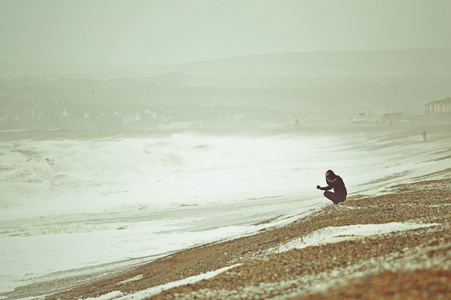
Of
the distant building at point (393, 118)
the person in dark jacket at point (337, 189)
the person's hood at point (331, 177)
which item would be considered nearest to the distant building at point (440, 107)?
the distant building at point (393, 118)

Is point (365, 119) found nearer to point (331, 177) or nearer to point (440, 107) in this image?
point (440, 107)

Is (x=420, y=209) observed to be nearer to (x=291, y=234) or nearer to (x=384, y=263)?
(x=291, y=234)

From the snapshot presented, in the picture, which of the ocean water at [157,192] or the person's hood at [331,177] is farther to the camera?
the ocean water at [157,192]

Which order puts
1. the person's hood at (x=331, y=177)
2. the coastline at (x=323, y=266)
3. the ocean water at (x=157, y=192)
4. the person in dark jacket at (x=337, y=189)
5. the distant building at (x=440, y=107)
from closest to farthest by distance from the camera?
the coastline at (x=323, y=266)
the person's hood at (x=331, y=177)
the person in dark jacket at (x=337, y=189)
the ocean water at (x=157, y=192)
the distant building at (x=440, y=107)

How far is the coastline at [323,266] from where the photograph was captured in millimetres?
4838

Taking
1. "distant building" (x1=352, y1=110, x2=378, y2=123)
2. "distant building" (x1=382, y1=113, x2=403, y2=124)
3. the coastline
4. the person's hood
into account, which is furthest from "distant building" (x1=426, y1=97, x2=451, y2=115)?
the coastline

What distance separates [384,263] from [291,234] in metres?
5.72

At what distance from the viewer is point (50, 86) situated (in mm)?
156375

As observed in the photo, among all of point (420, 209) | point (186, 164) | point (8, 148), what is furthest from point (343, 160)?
point (8, 148)

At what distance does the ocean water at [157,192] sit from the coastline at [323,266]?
10.3ft

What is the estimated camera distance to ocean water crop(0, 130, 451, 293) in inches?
666

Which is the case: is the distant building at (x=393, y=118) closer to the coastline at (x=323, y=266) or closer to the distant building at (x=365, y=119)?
the distant building at (x=365, y=119)

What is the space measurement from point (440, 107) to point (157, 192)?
61.6m

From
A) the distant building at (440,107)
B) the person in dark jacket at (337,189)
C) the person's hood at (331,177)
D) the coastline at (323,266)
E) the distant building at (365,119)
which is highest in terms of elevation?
the distant building at (365,119)
